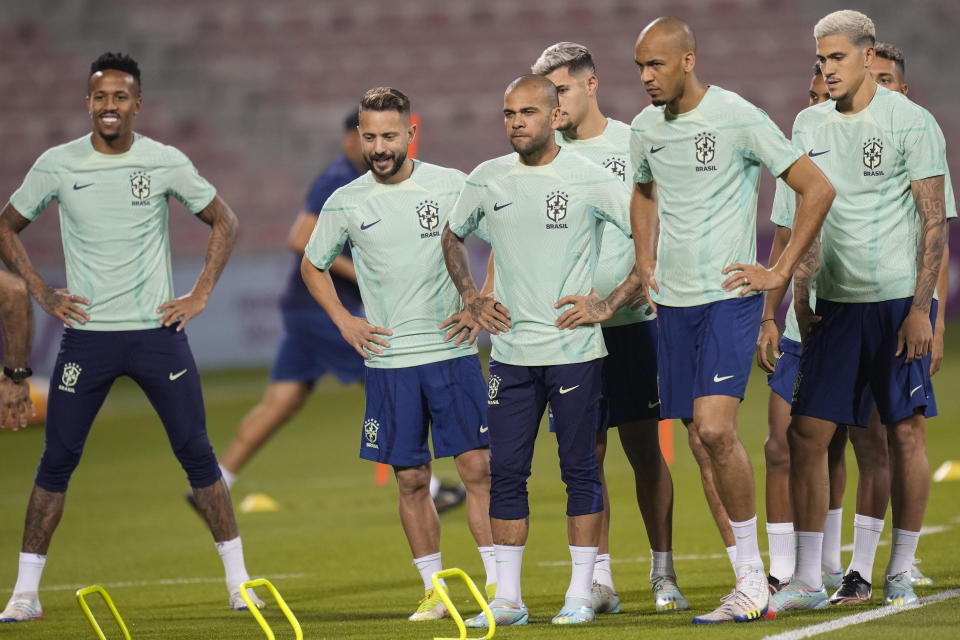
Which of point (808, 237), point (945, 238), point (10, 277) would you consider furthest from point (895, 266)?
point (10, 277)

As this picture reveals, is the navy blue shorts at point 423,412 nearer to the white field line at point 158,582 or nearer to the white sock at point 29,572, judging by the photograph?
the white sock at point 29,572

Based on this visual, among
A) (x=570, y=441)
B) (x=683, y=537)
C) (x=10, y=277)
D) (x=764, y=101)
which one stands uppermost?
(x=764, y=101)

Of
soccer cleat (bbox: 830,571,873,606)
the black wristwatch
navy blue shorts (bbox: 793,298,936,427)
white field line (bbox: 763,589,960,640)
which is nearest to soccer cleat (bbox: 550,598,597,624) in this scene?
white field line (bbox: 763,589,960,640)

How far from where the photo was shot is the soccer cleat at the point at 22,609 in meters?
6.91

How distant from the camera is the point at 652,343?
6.79 meters

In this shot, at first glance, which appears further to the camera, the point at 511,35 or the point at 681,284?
the point at 511,35

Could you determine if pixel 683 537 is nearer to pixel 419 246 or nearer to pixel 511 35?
pixel 419 246

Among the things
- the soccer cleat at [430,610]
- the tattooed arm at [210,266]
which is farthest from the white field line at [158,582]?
the soccer cleat at [430,610]

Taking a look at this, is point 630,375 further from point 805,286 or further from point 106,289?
point 106,289

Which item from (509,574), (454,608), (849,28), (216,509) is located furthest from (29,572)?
(849,28)

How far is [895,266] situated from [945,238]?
227 mm

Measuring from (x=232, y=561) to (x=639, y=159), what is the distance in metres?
2.83

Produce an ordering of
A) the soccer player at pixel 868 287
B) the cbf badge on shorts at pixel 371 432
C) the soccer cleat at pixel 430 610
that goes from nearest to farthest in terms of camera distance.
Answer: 1. the soccer player at pixel 868 287
2. the soccer cleat at pixel 430 610
3. the cbf badge on shorts at pixel 371 432

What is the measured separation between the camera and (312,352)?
1044 cm
